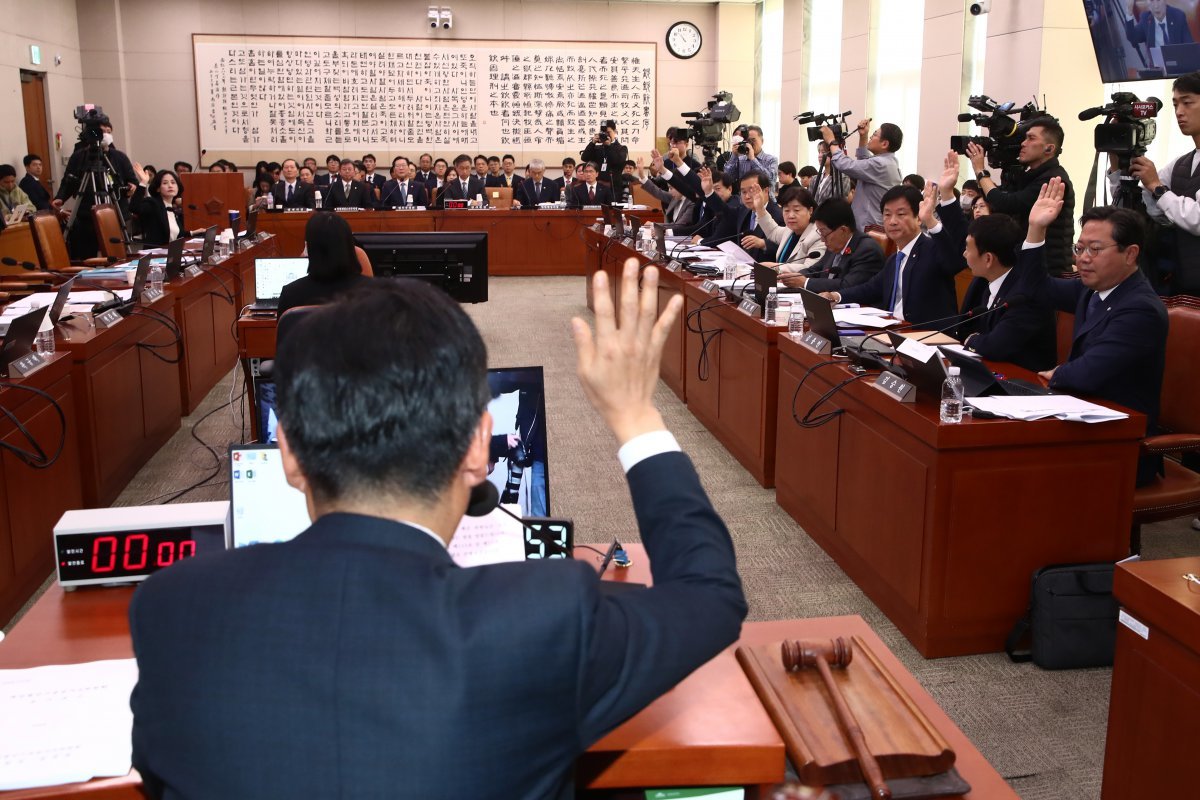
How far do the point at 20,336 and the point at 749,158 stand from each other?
6.75m

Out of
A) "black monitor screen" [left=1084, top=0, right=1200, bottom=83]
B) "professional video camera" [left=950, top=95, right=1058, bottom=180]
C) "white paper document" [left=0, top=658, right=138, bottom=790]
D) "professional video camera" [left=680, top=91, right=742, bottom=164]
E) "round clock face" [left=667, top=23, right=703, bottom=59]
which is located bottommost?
"white paper document" [left=0, top=658, right=138, bottom=790]

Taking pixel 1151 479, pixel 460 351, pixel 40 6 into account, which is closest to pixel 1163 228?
pixel 1151 479

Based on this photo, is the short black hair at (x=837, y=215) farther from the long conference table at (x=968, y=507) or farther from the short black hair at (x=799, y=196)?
the long conference table at (x=968, y=507)

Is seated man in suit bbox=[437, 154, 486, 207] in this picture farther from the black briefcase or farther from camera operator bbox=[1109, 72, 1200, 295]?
the black briefcase

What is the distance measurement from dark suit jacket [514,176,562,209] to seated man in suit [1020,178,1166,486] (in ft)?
27.7

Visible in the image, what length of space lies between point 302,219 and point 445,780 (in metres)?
9.83

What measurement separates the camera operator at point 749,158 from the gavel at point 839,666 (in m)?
6.75

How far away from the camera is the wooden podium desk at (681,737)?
4.27 ft

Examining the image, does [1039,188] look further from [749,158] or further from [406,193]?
[406,193]

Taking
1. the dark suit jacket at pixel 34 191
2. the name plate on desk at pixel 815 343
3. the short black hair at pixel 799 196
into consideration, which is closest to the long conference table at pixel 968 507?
the name plate on desk at pixel 815 343

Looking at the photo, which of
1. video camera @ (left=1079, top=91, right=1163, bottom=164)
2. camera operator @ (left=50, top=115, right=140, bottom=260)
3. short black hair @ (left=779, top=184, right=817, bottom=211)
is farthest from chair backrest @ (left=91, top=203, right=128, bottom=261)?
video camera @ (left=1079, top=91, right=1163, bottom=164)

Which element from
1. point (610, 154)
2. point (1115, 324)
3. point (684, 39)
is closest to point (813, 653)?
point (1115, 324)

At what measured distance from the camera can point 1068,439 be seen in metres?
2.69

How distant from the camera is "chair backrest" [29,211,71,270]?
248 inches
